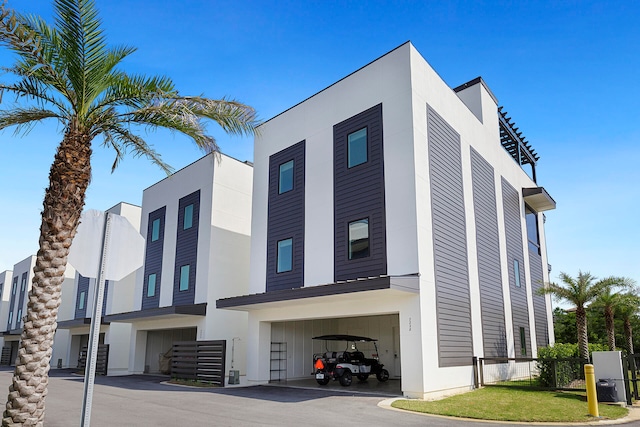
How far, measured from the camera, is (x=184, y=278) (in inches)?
1009

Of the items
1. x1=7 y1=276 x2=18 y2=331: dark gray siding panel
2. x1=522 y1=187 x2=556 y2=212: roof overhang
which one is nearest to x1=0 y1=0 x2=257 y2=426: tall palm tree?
x1=522 y1=187 x2=556 y2=212: roof overhang

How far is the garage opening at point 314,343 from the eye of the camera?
20766mm

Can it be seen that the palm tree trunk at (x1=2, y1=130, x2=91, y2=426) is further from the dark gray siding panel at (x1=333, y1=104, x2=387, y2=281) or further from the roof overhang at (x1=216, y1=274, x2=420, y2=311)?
the dark gray siding panel at (x1=333, y1=104, x2=387, y2=281)

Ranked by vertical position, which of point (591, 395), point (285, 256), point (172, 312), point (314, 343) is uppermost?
point (285, 256)

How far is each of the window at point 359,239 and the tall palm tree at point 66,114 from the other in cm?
789

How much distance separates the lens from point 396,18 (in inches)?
514

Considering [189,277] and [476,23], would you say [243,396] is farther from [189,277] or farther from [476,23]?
[476,23]

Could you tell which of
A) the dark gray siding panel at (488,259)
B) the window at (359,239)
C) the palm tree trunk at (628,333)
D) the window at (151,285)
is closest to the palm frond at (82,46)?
the window at (359,239)

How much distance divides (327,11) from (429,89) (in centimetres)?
626

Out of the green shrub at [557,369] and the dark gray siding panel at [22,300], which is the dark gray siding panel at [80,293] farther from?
the green shrub at [557,369]

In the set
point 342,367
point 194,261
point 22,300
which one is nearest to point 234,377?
point 342,367

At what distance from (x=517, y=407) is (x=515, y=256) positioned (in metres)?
13.3

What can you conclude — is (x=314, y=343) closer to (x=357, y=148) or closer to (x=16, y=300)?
(x=357, y=148)

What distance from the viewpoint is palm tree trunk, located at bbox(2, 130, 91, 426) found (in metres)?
6.63
